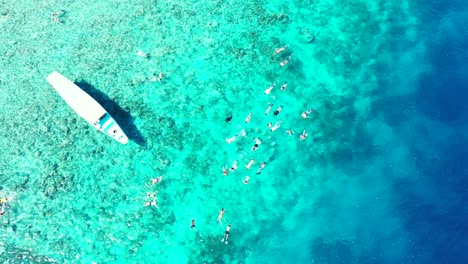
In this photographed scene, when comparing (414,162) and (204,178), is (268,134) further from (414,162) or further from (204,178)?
(414,162)

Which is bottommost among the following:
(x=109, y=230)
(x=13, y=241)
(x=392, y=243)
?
(x=13, y=241)

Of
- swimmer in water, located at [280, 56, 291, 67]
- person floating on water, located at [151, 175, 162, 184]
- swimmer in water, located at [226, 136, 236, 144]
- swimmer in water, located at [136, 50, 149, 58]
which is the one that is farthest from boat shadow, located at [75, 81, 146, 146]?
swimmer in water, located at [280, 56, 291, 67]

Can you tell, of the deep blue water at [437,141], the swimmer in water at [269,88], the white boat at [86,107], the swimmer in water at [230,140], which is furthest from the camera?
the swimmer in water at [269,88]

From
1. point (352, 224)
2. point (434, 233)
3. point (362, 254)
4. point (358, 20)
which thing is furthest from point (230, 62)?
point (434, 233)

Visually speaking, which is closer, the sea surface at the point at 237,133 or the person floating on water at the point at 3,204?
the person floating on water at the point at 3,204

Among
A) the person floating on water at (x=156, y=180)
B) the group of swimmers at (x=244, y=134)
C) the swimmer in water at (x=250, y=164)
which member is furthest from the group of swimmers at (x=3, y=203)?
the swimmer in water at (x=250, y=164)

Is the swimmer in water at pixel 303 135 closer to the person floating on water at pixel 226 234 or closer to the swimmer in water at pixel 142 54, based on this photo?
the person floating on water at pixel 226 234

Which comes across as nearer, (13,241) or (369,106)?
(13,241)

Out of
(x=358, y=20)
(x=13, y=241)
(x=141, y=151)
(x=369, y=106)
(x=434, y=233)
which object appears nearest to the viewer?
(x=13, y=241)
